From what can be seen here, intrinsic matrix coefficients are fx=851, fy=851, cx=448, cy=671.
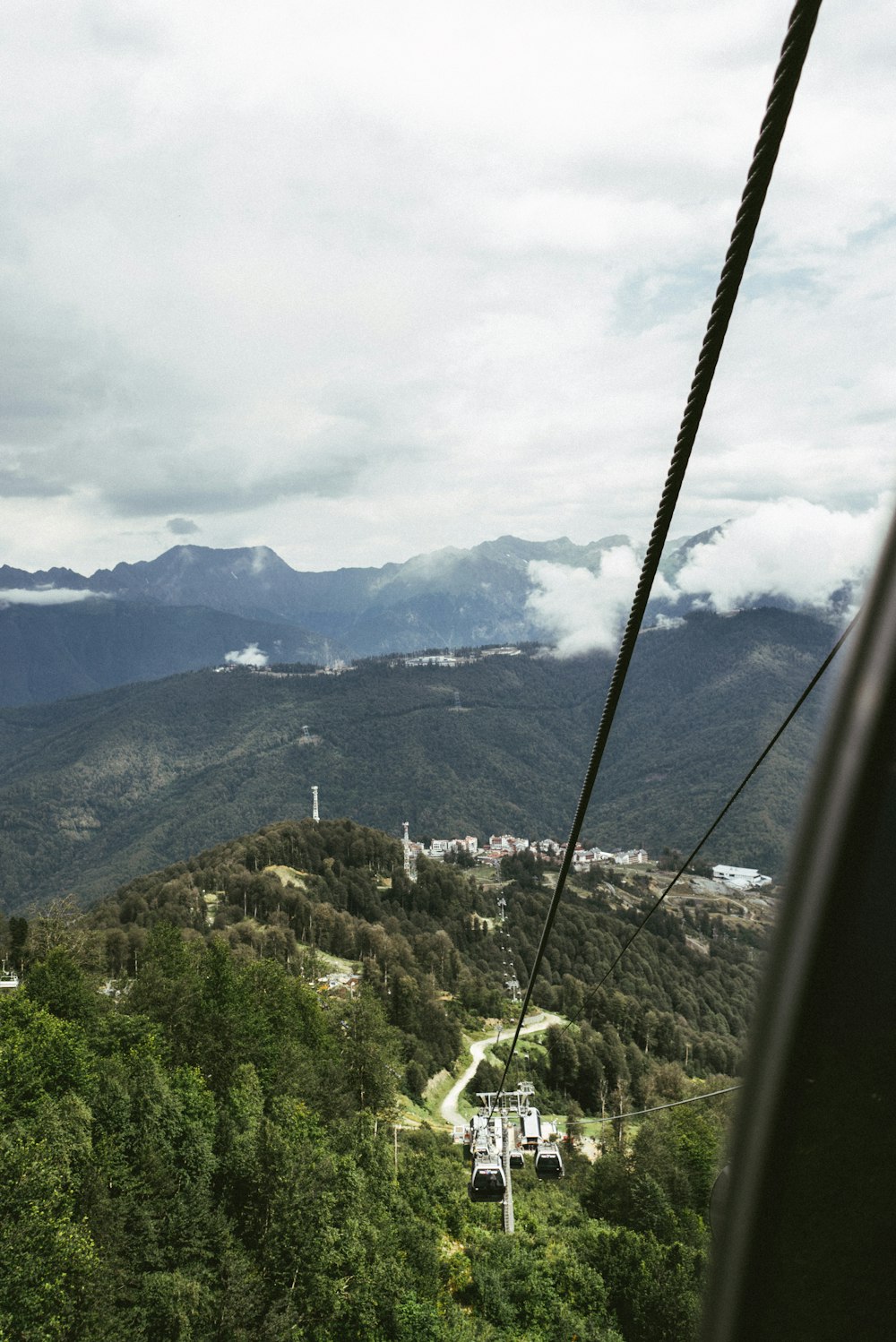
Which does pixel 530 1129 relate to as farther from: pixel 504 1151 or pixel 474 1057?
pixel 474 1057

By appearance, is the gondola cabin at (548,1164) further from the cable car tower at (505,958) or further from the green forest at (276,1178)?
the cable car tower at (505,958)

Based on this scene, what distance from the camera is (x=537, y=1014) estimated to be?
7588 cm

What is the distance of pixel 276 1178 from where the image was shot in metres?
21.6

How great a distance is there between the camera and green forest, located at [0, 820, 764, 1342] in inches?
707

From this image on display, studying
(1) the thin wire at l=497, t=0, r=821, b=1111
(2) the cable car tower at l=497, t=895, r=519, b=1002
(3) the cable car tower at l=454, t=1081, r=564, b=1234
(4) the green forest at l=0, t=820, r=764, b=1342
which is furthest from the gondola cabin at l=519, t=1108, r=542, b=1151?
(2) the cable car tower at l=497, t=895, r=519, b=1002

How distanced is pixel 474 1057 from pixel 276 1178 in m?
39.9

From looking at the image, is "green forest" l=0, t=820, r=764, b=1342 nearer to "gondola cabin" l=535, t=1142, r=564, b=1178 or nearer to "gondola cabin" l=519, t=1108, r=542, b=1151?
"gondola cabin" l=535, t=1142, r=564, b=1178

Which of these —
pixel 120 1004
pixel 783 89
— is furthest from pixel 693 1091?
pixel 783 89

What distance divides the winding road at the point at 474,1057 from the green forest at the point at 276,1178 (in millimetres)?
1394

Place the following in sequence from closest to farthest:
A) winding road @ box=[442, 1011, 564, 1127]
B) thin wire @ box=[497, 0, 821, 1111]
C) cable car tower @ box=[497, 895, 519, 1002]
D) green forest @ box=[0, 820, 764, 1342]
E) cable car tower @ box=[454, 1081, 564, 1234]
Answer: thin wire @ box=[497, 0, 821, 1111] < green forest @ box=[0, 820, 764, 1342] < cable car tower @ box=[454, 1081, 564, 1234] < winding road @ box=[442, 1011, 564, 1127] < cable car tower @ box=[497, 895, 519, 1002]

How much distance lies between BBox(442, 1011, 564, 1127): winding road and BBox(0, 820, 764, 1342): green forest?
4.57 feet

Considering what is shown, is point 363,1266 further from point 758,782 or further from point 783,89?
point 758,782

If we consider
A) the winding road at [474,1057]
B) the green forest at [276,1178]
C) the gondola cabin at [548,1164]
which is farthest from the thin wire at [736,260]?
the winding road at [474,1057]

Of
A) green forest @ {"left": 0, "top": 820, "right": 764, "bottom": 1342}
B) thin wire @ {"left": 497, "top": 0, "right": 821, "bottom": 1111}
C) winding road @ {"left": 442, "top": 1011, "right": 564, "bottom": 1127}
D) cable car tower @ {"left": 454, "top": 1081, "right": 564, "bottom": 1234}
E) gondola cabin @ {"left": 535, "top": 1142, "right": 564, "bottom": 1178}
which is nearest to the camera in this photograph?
thin wire @ {"left": 497, "top": 0, "right": 821, "bottom": 1111}
